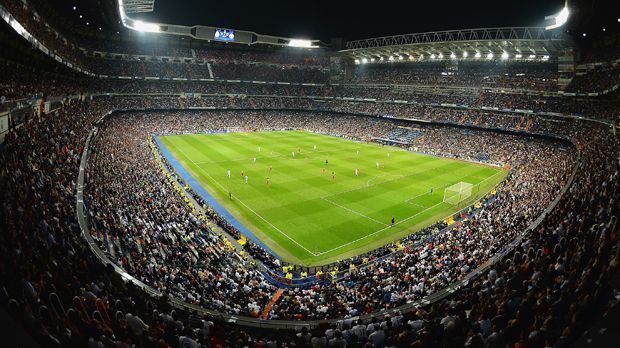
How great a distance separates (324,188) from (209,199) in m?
11.5

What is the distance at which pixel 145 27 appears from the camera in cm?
7919

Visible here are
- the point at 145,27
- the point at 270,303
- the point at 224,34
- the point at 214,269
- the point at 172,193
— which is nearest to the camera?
the point at 270,303

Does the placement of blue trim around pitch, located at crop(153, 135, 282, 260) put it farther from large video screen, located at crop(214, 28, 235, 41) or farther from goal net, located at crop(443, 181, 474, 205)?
large video screen, located at crop(214, 28, 235, 41)

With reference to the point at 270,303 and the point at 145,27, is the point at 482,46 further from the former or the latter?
the point at 145,27

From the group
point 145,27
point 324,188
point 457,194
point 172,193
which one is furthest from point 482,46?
point 145,27

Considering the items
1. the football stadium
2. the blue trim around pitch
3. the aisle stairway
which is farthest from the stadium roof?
the aisle stairway

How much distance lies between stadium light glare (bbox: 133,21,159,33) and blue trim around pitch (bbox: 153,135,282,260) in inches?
1727

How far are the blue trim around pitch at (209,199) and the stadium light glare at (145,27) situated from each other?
4387 cm

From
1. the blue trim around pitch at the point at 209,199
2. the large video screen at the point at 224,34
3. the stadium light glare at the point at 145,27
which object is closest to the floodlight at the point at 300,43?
the large video screen at the point at 224,34

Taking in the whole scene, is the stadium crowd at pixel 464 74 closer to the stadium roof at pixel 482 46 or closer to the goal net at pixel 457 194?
the stadium roof at pixel 482 46

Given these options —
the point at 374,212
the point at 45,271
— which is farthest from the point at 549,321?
the point at 374,212

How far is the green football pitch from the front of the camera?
25.6 meters

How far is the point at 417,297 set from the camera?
14320mm

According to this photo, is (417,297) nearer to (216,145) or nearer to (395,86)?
(216,145)
